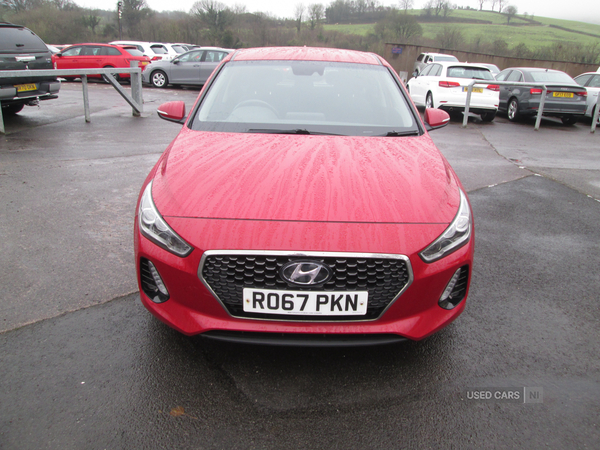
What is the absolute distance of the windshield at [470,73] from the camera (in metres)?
12.1

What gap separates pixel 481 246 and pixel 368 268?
239cm

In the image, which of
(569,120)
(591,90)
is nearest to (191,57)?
(569,120)

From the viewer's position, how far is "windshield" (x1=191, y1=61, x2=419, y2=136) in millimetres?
3137

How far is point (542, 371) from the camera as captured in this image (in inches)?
94.7

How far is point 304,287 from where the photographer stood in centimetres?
201

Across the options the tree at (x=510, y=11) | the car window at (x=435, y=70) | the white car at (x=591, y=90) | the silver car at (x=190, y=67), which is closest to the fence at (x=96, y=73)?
the silver car at (x=190, y=67)

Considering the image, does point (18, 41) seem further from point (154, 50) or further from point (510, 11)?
point (510, 11)

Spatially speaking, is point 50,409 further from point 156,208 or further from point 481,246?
point 481,246

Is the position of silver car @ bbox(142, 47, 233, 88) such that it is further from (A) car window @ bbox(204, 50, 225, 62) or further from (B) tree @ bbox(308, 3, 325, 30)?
(B) tree @ bbox(308, 3, 325, 30)

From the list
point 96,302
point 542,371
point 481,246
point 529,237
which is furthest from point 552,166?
point 96,302

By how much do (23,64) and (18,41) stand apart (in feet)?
1.64

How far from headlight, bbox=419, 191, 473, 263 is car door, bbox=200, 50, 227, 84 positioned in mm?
15668

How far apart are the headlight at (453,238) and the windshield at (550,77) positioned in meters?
11.8

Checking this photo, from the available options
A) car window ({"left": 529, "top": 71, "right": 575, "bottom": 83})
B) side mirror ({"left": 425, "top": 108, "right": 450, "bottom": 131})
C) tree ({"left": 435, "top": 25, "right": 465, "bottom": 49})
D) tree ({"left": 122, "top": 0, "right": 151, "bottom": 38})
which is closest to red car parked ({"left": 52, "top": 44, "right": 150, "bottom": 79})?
car window ({"left": 529, "top": 71, "right": 575, "bottom": 83})
